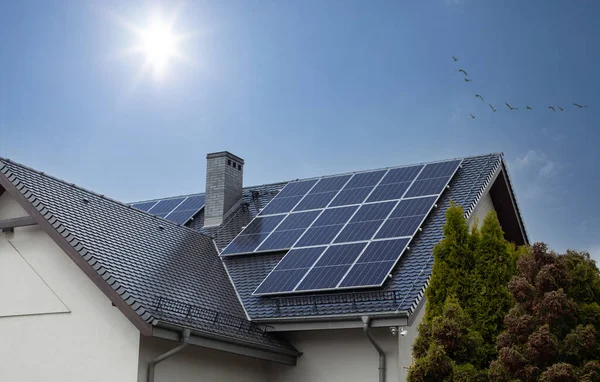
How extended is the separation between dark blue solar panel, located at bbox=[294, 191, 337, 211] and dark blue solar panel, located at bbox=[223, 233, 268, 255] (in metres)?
1.59

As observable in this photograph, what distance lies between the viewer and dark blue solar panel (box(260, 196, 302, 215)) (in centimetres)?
2553

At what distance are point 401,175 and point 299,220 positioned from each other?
338 centimetres

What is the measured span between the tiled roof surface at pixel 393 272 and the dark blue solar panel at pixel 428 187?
0.87ft

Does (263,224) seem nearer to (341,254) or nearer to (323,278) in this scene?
(341,254)

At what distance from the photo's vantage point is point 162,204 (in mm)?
30391

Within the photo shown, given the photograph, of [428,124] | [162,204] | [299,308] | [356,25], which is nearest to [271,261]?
[299,308]

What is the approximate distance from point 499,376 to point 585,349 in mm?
1527

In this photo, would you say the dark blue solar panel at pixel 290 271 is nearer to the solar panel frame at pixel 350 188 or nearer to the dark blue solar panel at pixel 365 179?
the solar panel frame at pixel 350 188

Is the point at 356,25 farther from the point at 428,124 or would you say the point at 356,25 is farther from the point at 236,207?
the point at 236,207

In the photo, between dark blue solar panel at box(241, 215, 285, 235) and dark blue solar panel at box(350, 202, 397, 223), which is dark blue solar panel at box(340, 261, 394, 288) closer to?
dark blue solar panel at box(350, 202, 397, 223)

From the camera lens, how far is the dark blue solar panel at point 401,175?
25.0 meters

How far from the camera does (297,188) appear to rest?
26.9m

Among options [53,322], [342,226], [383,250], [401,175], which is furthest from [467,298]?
[53,322]

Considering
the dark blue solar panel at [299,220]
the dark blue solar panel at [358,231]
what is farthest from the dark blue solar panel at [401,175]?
the dark blue solar panel at [358,231]
